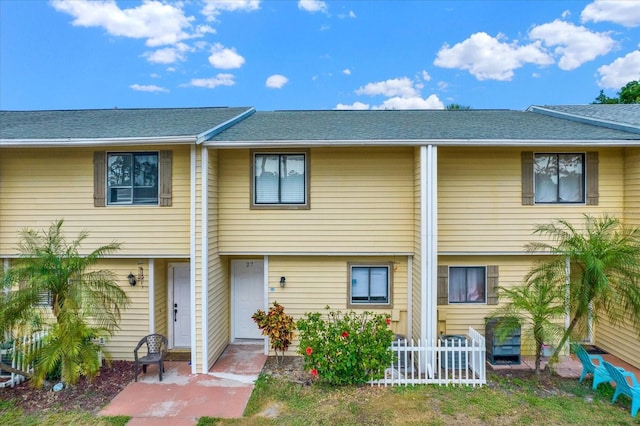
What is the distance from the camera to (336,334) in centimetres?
635

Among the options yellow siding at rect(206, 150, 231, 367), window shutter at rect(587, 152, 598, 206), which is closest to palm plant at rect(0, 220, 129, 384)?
yellow siding at rect(206, 150, 231, 367)

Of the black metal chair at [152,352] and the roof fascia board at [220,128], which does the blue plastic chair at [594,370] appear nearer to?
the black metal chair at [152,352]

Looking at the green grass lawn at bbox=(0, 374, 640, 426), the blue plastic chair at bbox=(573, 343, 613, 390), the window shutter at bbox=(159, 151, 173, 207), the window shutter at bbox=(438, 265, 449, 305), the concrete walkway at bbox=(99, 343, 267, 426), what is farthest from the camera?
the window shutter at bbox=(438, 265, 449, 305)

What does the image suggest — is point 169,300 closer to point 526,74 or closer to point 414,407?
point 414,407

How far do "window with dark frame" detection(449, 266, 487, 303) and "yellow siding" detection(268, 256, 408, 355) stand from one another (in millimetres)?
1192

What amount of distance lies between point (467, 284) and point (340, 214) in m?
3.52

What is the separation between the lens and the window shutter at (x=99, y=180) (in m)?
7.50

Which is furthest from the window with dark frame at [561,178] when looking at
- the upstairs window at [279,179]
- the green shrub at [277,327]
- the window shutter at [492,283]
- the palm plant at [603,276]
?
the green shrub at [277,327]

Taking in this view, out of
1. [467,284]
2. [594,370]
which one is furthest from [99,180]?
[594,370]

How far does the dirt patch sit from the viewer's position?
5773mm

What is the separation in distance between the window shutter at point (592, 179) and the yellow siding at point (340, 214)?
399cm

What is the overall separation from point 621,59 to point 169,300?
3450cm

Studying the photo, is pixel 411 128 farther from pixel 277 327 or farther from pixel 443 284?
pixel 277 327

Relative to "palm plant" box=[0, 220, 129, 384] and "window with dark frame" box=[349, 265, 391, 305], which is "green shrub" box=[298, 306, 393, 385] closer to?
"window with dark frame" box=[349, 265, 391, 305]
